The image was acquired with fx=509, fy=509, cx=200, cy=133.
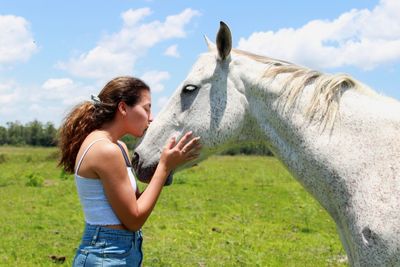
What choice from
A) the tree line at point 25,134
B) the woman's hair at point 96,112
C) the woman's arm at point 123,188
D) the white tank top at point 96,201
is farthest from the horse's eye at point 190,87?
the tree line at point 25,134

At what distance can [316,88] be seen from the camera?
9.53 feet

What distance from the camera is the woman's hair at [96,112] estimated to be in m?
3.04

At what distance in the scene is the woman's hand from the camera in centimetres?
301

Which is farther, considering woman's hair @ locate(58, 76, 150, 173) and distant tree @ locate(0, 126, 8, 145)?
distant tree @ locate(0, 126, 8, 145)

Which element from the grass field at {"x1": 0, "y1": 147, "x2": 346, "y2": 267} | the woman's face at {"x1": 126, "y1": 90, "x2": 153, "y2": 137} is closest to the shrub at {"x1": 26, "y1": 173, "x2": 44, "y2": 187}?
the grass field at {"x1": 0, "y1": 147, "x2": 346, "y2": 267}

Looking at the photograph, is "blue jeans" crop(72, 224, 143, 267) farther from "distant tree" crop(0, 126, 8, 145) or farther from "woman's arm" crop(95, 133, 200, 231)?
"distant tree" crop(0, 126, 8, 145)

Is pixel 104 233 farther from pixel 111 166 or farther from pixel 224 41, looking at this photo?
pixel 224 41

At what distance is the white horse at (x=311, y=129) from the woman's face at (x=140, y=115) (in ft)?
0.36

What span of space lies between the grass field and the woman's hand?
4.96 meters

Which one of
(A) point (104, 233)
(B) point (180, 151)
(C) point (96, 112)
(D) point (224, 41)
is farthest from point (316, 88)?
(A) point (104, 233)

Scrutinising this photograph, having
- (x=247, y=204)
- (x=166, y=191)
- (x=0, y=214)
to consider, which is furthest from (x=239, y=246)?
(x=166, y=191)

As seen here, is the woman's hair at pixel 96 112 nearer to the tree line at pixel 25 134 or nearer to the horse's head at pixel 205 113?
the horse's head at pixel 205 113

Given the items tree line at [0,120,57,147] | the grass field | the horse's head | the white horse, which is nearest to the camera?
the white horse

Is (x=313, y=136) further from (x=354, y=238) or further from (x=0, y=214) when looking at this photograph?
(x=0, y=214)
